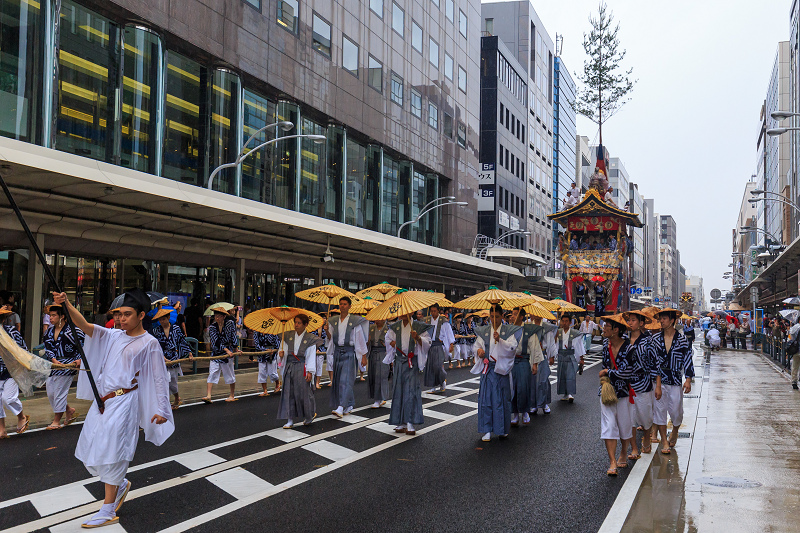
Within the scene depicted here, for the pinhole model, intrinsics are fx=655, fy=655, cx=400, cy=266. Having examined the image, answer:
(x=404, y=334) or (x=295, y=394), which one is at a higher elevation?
(x=404, y=334)

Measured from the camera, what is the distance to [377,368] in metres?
12.3

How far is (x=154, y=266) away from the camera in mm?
19359

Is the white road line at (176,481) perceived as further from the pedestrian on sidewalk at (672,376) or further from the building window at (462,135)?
the building window at (462,135)

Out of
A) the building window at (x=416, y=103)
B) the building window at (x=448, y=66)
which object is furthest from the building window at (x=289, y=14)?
the building window at (x=448, y=66)

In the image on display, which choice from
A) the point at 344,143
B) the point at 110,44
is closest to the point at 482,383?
the point at 110,44

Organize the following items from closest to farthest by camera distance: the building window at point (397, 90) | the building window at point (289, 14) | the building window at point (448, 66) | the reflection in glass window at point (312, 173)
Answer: the building window at point (289, 14), the reflection in glass window at point (312, 173), the building window at point (397, 90), the building window at point (448, 66)

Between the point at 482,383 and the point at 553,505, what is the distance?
10.7 feet

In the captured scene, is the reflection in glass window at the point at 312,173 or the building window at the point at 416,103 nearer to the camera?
the reflection in glass window at the point at 312,173

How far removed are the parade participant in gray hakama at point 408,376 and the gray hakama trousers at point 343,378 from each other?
4.84 ft

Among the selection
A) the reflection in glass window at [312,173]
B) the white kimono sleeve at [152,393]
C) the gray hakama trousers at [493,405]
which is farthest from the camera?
the reflection in glass window at [312,173]

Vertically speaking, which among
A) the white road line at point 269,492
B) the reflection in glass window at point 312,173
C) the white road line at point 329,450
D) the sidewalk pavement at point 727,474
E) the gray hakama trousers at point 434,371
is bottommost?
the white road line at point 329,450

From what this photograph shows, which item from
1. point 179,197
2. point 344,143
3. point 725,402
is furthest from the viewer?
point 344,143

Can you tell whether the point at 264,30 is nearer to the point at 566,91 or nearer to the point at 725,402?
the point at 725,402

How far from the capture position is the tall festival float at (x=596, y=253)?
30453 millimetres
